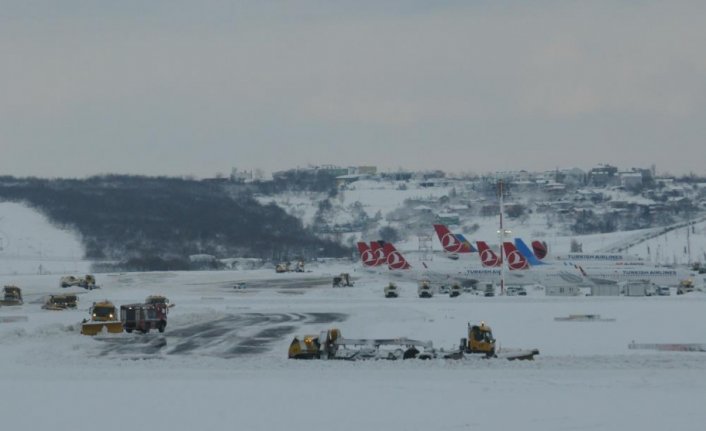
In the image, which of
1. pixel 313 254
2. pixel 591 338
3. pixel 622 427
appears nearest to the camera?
pixel 622 427

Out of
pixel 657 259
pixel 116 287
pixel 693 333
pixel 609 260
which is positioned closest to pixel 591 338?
pixel 693 333

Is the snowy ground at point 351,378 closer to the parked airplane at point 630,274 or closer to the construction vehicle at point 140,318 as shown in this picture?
the construction vehicle at point 140,318

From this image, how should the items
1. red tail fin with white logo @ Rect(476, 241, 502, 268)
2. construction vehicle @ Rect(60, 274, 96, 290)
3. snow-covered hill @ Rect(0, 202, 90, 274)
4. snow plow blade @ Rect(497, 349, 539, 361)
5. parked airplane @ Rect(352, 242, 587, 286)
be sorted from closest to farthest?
1. snow plow blade @ Rect(497, 349, 539, 361)
2. parked airplane @ Rect(352, 242, 587, 286)
3. red tail fin with white logo @ Rect(476, 241, 502, 268)
4. construction vehicle @ Rect(60, 274, 96, 290)
5. snow-covered hill @ Rect(0, 202, 90, 274)

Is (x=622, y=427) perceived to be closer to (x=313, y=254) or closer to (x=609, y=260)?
(x=609, y=260)

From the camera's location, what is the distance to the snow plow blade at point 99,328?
42878 mm

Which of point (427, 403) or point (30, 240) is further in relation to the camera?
point (30, 240)

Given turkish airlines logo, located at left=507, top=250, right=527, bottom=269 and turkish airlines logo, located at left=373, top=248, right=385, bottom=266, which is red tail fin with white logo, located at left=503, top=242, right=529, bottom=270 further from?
turkish airlines logo, located at left=373, top=248, right=385, bottom=266

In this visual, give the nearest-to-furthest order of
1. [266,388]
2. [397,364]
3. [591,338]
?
[266,388], [397,364], [591,338]

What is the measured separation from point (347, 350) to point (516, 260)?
49.9 meters

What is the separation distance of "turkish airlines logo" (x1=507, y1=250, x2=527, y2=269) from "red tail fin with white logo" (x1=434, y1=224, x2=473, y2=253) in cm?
2301

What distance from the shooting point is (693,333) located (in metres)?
41.8

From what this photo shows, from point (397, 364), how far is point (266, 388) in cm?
567

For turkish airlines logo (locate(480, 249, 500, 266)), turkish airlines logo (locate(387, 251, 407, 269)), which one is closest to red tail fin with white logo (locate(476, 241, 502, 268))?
turkish airlines logo (locate(480, 249, 500, 266))

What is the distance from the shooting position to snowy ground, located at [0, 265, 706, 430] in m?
22.4
